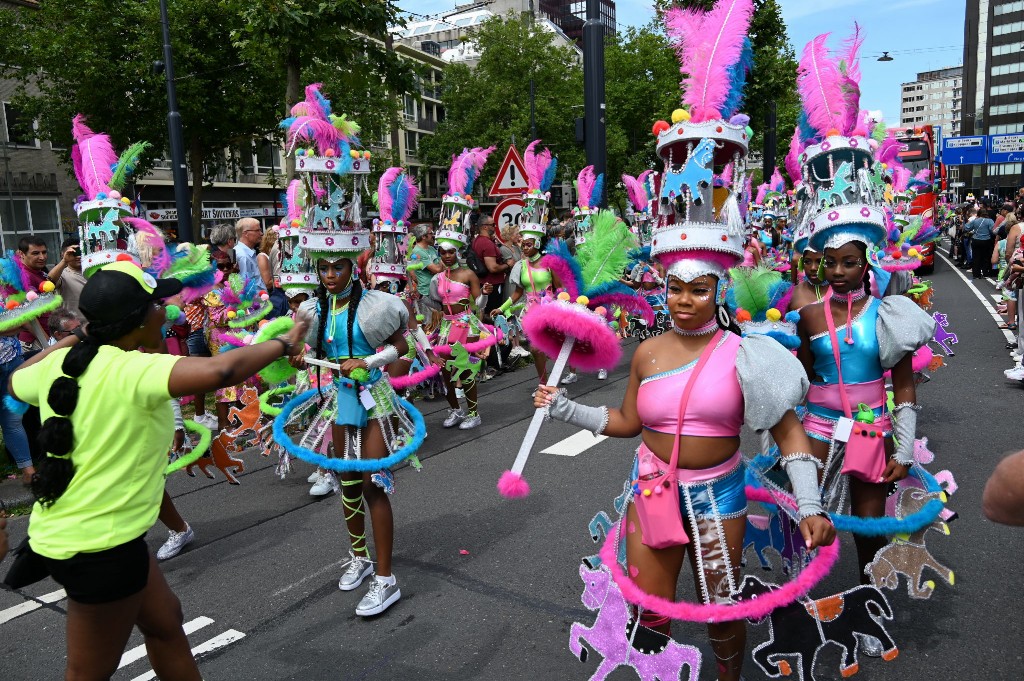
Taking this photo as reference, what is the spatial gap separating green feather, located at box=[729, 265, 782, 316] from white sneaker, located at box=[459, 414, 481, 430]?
4686 millimetres

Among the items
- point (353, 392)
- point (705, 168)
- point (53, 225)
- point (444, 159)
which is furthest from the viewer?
point (444, 159)

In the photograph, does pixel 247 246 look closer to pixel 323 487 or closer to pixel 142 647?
pixel 323 487

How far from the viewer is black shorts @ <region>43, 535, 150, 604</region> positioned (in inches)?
90.9

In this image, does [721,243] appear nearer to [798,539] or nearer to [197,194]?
[798,539]

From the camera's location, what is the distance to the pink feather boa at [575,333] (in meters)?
2.81

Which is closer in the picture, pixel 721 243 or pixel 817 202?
pixel 721 243

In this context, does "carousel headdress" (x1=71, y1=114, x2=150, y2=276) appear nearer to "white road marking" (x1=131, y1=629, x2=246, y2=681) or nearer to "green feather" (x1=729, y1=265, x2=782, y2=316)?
"white road marking" (x1=131, y1=629, x2=246, y2=681)

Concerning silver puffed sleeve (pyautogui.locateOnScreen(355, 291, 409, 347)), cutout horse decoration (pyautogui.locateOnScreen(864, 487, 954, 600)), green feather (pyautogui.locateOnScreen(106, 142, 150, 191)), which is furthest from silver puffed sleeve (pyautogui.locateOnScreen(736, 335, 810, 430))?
green feather (pyautogui.locateOnScreen(106, 142, 150, 191))

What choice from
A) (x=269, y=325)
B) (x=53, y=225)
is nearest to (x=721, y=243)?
(x=269, y=325)

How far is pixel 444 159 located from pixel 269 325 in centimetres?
3255

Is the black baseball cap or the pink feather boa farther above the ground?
the black baseball cap

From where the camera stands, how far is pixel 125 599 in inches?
93.9

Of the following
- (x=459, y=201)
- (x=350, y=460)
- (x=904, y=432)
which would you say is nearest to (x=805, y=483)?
(x=904, y=432)

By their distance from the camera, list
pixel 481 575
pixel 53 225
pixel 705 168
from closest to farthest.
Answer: pixel 705 168 < pixel 481 575 < pixel 53 225
